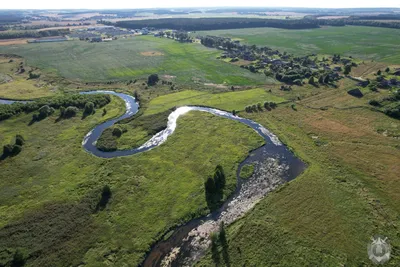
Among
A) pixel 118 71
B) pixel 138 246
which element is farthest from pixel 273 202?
pixel 118 71

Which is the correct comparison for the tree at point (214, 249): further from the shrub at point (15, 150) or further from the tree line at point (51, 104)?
the tree line at point (51, 104)

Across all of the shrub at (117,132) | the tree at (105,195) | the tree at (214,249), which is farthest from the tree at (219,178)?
the shrub at (117,132)

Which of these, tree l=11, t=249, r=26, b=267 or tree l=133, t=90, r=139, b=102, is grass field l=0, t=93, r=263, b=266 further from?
tree l=133, t=90, r=139, b=102

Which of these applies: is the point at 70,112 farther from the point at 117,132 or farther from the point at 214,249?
the point at 214,249

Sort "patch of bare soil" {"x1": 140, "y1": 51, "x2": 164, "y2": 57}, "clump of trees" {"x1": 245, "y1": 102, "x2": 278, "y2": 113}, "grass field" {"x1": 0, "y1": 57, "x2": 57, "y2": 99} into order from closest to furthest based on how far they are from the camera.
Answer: "clump of trees" {"x1": 245, "y1": 102, "x2": 278, "y2": 113}, "grass field" {"x1": 0, "y1": 57, "x2": 57, "y2": 99}, "patch of bare soil" {"x1": 140, "y1": 51, "x2": 164, "y2": 57}

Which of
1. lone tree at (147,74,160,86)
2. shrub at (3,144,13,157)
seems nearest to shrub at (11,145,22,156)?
shrub at (3,144,13,157)

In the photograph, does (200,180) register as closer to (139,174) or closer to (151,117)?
(139,174)
